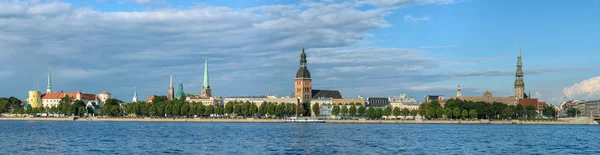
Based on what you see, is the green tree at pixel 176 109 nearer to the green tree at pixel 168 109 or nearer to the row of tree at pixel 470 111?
the green tree at pixel 168 109

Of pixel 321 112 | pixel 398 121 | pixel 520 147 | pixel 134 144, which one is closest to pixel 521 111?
pixel 398 121

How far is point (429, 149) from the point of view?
51031 mm

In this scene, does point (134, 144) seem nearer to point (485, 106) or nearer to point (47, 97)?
point (485, 106)

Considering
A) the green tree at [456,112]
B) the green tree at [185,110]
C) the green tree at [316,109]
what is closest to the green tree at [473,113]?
the green tree at [456,112]

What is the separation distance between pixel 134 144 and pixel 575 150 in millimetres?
30365

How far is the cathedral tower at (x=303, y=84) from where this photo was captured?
187125 millimetres

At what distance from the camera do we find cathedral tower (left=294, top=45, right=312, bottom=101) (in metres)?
187

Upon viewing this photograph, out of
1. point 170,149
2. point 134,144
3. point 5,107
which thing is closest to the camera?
point 170,149

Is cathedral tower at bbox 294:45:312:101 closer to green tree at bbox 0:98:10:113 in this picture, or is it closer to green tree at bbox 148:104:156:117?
green tree at bbox 148:104:156:117

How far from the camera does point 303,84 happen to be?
18750cm

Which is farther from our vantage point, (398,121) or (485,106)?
(485,106)

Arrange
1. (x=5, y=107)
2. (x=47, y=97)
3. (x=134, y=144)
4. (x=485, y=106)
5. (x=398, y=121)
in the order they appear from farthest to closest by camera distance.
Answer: (x=47, y=97) < (x=5, y=107) < (x=485, y=106) < (x=398, y=121) < (x=134, y=144)

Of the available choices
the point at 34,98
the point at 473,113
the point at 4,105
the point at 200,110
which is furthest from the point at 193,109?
the point at 473,113

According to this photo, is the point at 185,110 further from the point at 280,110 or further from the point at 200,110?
the point at 280,110
